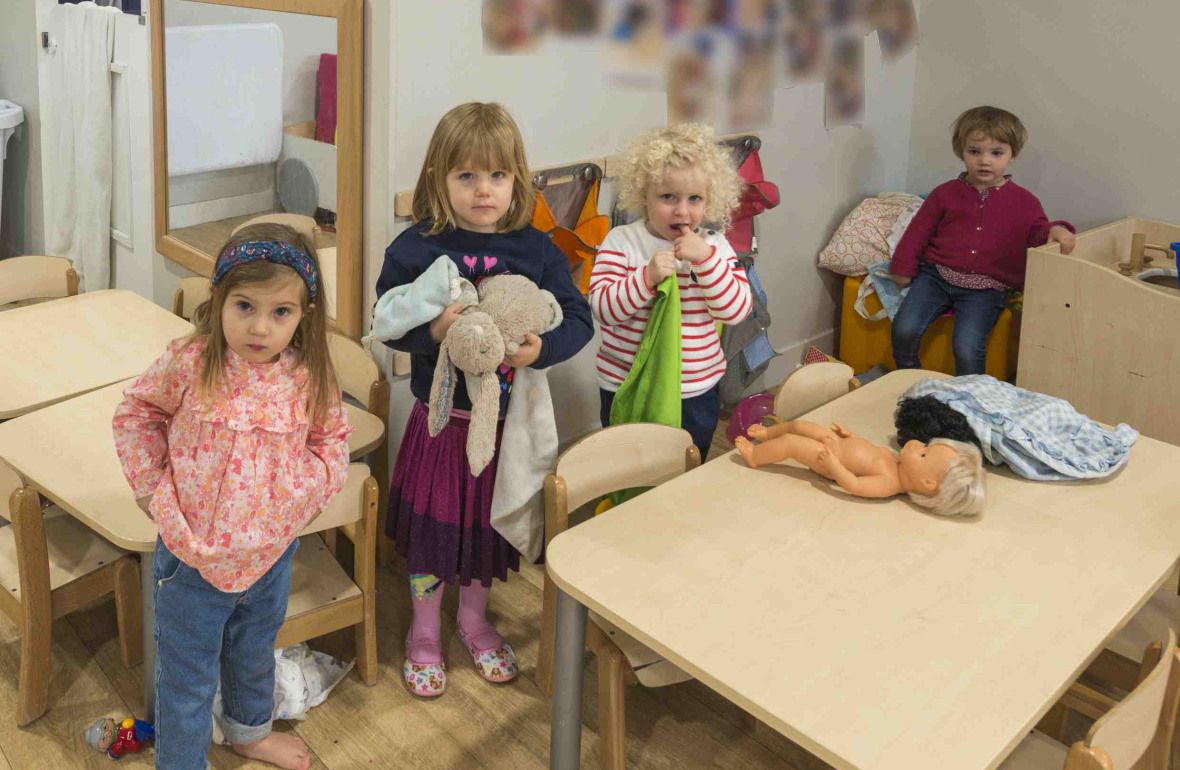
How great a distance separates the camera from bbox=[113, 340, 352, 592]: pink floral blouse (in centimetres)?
159

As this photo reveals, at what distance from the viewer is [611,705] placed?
1.77 metres

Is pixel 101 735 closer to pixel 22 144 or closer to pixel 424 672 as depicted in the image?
pixel 424 672

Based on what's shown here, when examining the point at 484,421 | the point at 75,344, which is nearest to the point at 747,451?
the point at 484,421

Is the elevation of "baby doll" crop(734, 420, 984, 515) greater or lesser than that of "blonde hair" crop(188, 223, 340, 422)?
lesser

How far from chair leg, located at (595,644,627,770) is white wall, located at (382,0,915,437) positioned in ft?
3.11

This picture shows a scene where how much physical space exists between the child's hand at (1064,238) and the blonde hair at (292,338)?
2.11 m

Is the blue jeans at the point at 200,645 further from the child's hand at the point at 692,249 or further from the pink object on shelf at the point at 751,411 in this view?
the pink object on shelf at the point at 751,411

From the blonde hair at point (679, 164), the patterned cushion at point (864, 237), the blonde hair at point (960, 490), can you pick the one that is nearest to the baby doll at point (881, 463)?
the blonde hair at point (960, 490)

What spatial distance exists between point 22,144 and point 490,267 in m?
2.47

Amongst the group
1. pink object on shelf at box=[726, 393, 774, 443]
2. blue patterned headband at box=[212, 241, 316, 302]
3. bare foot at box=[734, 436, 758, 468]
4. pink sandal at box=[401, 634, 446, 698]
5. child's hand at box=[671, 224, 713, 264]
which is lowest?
pink sandal at box=[401, 634, 446, 698]

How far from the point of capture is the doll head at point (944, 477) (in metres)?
1.72

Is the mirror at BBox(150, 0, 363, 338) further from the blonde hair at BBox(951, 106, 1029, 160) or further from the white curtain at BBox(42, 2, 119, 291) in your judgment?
the blonde hair at BBox(951, 106, 1029, 160)

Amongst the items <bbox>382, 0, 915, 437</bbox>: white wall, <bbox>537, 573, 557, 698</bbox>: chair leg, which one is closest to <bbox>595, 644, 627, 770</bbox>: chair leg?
<bbox>537, 573, 557, 698</bbox>: chair leg

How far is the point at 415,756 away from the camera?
2014mm
